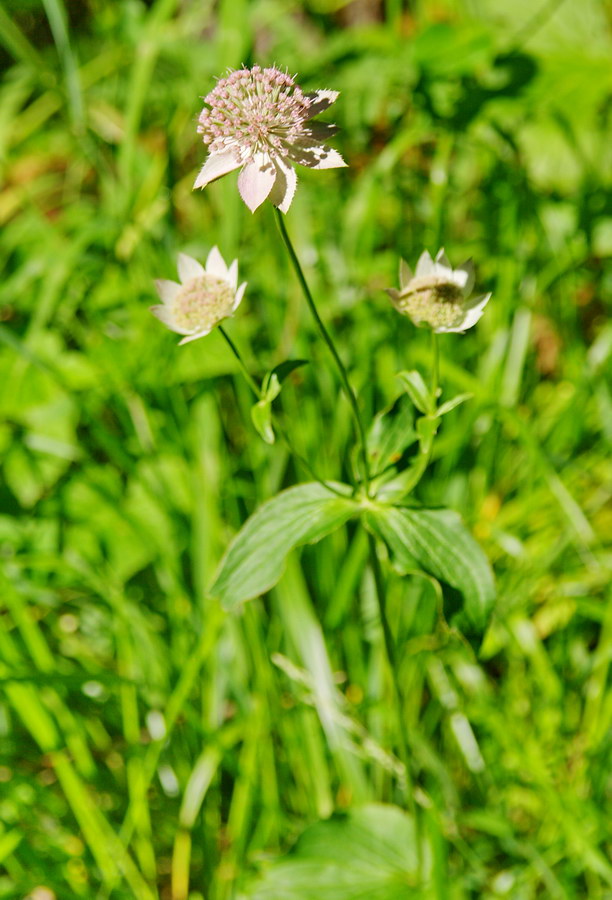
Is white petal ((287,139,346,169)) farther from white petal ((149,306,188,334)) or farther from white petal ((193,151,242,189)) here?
white petal ((149,306,188,334))

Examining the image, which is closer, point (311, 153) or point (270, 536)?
point (311, 153)

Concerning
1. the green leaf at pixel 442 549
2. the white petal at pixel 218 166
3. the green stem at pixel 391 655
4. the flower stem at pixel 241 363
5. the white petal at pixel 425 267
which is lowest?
the green stem at pixel 391 655

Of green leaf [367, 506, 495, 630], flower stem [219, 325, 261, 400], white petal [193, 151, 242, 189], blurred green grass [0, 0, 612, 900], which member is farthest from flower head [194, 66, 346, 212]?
blurred green grass [0, 0, 612, 900]

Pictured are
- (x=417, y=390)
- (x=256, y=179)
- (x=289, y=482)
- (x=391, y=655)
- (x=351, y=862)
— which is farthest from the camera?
(x=289, y=482)

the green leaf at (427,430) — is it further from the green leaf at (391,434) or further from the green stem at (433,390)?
the green leaf at (391,434)

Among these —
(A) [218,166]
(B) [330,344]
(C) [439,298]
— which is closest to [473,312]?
Answer: (C) [439,298]

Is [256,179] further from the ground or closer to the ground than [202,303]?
further from the ground

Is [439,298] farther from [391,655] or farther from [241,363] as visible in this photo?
[391,655]

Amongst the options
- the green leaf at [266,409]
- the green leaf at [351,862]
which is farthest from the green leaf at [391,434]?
the green leaf at [351,862]
